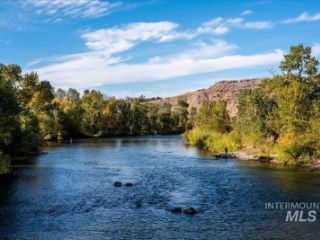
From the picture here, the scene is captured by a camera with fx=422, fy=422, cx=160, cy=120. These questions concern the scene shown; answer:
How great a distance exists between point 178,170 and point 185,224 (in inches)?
1139

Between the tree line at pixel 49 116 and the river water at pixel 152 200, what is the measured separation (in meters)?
7.88

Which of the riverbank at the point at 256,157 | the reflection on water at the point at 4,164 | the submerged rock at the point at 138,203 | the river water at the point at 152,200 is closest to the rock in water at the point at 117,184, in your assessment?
the river water at the point at 152,200

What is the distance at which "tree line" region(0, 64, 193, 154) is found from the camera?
217ft

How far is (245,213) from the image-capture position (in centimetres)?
3653

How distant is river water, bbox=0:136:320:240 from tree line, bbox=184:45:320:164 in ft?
26.3

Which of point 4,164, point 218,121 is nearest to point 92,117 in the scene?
point 218,121

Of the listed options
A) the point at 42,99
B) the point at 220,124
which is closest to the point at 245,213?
the point at 220,124

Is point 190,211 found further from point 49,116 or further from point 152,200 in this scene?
point 49,116

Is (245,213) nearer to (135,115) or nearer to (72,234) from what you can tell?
(72,234)

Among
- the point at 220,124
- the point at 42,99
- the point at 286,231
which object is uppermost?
the point at 42,99

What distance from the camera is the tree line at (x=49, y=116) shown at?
66.2m

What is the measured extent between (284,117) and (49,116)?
8310 centimetres

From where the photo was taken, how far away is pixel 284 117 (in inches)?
2960

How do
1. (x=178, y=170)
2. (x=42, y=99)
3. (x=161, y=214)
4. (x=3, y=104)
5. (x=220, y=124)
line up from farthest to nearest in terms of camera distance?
(x=42, y=99), (x=220, y=124), (x=178, y=170), (x=3, y=104), (x=161, y=214)
